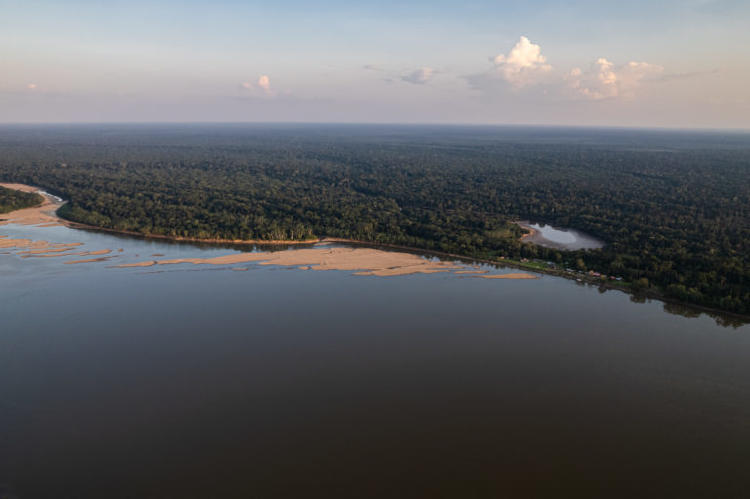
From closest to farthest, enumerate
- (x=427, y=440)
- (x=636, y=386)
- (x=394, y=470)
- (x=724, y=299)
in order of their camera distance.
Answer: (x=394, y=470) → (x=427, y=440) → (x=636, y=386) → (x=724, y=299)

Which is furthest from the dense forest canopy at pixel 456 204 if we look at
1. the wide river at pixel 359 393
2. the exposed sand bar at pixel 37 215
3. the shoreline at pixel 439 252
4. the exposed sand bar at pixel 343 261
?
the wide river at pixel 359 393

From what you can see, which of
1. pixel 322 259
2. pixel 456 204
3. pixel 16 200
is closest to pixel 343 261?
pixel 322 259

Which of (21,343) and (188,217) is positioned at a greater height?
(188,217)

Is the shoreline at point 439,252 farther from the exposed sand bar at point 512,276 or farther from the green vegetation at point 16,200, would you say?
the green vegetation at point 16,200

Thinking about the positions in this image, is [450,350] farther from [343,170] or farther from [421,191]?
[343,170]

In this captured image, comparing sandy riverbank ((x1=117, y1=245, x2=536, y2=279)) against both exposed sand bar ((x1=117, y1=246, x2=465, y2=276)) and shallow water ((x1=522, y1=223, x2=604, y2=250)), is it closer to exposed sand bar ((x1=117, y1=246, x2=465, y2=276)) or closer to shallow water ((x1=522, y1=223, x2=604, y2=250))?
exposed sand bar ((x1=117, y1=246, x2=465, y2=276))

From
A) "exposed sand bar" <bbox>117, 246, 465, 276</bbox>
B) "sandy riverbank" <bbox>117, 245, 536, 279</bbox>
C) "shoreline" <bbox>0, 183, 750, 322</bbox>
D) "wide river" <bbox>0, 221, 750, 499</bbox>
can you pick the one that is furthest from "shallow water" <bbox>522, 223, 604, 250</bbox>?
"exposed sand bar" <bbox>117, 246, 465, 276</bbox>

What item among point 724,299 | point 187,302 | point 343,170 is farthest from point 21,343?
point 343,170
